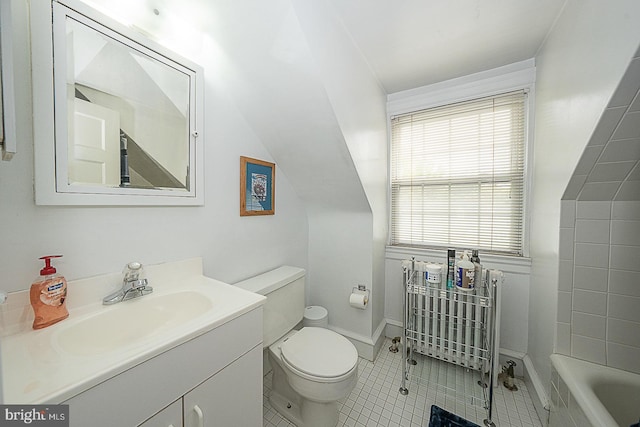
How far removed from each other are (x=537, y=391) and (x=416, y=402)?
704mm

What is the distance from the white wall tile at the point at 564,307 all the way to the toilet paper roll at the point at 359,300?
1.08 meters

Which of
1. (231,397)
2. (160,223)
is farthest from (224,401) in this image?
(160,223)

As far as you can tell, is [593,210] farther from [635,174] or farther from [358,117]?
[358,117]

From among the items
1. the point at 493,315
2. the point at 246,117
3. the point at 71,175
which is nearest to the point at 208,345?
the point at 71,175

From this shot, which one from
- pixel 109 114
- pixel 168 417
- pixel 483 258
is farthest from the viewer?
pixel 483 258

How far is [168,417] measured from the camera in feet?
2.21

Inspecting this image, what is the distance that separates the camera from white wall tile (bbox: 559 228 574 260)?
3.92 feet

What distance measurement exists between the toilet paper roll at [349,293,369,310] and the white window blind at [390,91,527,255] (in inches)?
24.0

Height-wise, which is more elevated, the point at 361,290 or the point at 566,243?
the point at 566,243

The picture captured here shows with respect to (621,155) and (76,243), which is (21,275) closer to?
(76,243)

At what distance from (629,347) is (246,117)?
236cm

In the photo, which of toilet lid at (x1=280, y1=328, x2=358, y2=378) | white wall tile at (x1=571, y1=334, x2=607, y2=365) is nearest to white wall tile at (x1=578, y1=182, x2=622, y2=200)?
white wall tile at (x1=571, y1=334, x2=607, y2=365)

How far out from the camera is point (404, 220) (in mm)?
2102

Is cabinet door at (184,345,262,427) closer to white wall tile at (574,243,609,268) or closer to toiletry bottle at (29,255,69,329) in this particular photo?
toiletry bottle at (29,255,69,329)
